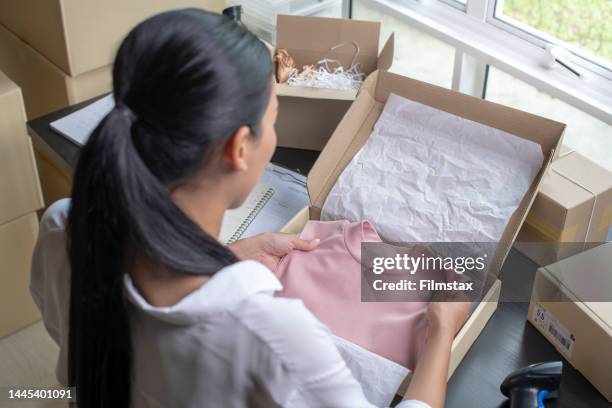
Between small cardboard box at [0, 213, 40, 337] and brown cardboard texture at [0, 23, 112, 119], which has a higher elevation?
brown cardboard texture at [0, 23, 112, 119]

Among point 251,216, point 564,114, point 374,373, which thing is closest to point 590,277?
point 374,373

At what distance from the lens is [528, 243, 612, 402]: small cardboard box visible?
1040 millimetres

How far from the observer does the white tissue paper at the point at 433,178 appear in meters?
1.22

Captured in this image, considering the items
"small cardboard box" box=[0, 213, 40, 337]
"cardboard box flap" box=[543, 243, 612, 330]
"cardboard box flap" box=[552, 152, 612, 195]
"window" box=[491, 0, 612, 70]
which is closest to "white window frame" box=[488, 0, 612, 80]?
"window" box=[491, 0, 612, 70]

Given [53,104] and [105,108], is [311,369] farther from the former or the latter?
[53,104]

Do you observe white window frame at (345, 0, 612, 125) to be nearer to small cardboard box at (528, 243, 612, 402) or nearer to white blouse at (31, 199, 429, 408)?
small cardboard box at (528, 243, 612, 402)

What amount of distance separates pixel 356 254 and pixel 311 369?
0.44 metres

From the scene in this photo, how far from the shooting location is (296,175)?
58.4 inches

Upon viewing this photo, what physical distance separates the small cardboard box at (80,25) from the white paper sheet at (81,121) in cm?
10

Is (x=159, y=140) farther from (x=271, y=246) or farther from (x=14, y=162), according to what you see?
(x=14, y=162)

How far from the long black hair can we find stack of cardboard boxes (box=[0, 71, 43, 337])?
905 mm

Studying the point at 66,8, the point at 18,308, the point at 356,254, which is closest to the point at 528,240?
the point at 356,254

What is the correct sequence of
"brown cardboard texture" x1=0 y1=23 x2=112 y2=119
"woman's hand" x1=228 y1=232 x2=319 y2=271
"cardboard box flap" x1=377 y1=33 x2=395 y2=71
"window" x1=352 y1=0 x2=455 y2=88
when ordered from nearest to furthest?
1. "woman's hand" x1=228 y1=232 x2=319 y2=271
2. "cardboard box flap" x1=377 y1=33 x2=395 y2=71
3. "brown cardboard texture" x1=0 y1=23 x2=112 y2=119
4. "window" x1=352 y1=0 x2=455 y2=88

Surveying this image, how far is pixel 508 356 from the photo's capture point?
1.13 metres
